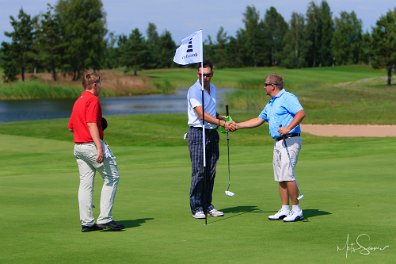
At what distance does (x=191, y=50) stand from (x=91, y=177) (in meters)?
2.12

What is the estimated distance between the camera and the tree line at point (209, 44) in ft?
386

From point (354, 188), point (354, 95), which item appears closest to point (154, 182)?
point (354, 188)

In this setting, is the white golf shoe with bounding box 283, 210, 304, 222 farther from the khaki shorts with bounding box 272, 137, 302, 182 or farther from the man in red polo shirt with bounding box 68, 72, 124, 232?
the man in red polo shirt with bounding box 68, 72, 124, 232

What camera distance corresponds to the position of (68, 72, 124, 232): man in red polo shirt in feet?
31.4

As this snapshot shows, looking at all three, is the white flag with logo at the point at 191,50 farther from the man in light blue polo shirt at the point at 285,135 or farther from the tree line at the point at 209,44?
the tree line at the point at 209,44

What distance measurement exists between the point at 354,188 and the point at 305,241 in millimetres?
5036

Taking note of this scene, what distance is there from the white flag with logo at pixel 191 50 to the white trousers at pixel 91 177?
1653mm

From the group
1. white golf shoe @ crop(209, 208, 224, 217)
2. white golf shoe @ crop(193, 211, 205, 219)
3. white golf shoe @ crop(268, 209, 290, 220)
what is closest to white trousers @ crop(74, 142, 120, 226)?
white golf shoe @ crop(193, 211, 205, 219)

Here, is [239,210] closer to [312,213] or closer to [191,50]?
[312,213]

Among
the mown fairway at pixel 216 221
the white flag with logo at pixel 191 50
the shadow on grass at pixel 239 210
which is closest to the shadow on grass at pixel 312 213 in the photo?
the mown fairway at pixel 216 221

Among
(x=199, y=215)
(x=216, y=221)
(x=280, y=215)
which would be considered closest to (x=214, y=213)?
(x=199, y=215)

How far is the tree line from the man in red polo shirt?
3379 inches

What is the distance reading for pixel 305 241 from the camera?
29.0 feet

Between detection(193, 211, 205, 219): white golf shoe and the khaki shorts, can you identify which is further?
detection(193, 211, 205, 219): white golf shoe
